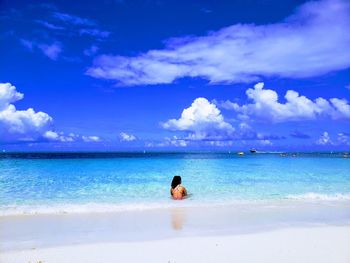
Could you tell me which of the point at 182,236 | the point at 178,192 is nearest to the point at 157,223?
the point at 182,236

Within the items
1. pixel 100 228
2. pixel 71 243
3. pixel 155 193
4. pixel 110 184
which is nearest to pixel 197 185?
pixel 155 193

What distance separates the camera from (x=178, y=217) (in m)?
10.2

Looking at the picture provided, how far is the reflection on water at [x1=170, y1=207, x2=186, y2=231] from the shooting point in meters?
8.91

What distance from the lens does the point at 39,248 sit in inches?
275

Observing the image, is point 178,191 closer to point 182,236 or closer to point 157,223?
point 157,223

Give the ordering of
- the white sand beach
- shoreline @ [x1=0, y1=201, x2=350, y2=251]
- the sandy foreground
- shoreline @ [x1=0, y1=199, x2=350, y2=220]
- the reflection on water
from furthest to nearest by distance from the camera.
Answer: shoreline @ [x1=0, y1=199, x2=350, y2=220] → the reflection on water → shoreline @ [x1=0, y1=201, x2=350, y2=251] → the white sand beach → the sandy foreground

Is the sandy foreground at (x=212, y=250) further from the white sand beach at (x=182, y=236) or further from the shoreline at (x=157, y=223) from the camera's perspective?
the shoreline at (x=157, y=223)

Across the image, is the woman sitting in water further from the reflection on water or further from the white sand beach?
the white sand beach

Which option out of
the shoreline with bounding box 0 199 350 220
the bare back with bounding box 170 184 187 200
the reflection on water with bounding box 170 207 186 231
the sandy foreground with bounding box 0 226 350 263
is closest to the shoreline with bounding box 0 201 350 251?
the reflection on water with bounding box 170 207 186 231

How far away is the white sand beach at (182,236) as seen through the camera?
248 inches

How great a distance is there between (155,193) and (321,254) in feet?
32.0

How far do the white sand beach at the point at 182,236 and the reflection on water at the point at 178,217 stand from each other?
0.03m

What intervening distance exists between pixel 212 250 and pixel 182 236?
1.31 meters

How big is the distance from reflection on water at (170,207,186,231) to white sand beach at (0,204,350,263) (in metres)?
0.03
